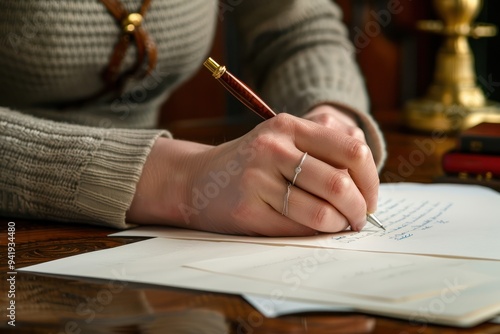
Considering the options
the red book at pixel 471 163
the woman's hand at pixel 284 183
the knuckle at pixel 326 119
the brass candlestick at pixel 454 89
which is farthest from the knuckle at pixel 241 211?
the brass candlestick at pixel 454 89

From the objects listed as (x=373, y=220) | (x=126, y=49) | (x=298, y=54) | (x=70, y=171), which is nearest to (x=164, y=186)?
(x=70, y=171)

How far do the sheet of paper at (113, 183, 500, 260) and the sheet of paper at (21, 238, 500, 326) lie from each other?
0.04 meters

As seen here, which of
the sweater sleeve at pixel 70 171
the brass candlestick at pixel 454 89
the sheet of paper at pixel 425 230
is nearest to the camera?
the sheet of paper at pixel 425 230

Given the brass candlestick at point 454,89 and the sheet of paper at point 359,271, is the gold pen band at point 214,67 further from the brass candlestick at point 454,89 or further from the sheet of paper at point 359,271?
the brass candlestick at point 454,89

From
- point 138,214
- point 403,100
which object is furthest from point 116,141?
point 403,100

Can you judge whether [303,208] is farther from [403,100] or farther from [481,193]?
[403,100]

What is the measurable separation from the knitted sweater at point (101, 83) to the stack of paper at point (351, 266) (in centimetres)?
8

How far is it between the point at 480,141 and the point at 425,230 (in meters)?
0.28

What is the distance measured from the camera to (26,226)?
0.75m

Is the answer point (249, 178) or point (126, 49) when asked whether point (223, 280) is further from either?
point (126, 49)

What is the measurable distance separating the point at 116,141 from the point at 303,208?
224mm

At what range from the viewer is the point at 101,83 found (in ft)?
3.47

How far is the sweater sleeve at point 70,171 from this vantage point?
2.38 feet

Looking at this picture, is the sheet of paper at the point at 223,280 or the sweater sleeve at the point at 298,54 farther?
the sweater sleeve at the point at 298,54
